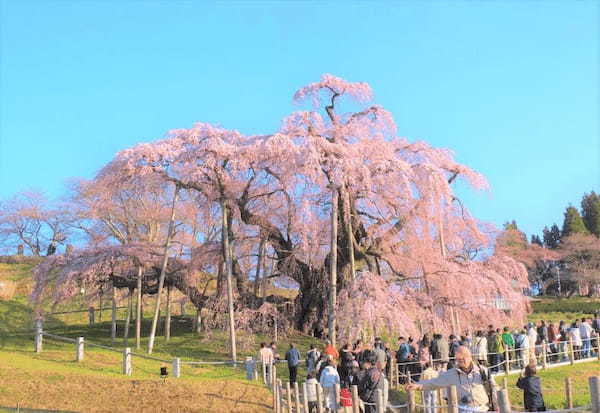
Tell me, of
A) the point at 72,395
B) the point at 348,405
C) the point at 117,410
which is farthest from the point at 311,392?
the point at 72,395

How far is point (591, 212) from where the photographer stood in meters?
67.5

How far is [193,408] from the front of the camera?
685 inches

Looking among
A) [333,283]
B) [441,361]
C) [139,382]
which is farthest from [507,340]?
[139,382]

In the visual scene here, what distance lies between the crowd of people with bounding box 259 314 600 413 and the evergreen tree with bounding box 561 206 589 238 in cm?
4351

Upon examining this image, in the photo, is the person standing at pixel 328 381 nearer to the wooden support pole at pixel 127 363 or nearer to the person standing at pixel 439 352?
the person standing at pixel 439 352

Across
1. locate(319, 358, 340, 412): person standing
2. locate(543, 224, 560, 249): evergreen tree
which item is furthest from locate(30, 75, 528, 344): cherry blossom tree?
locate(543, 224, 560, 249): evergreen tree

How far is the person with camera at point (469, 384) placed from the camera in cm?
728

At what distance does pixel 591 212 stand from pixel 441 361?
57308mm

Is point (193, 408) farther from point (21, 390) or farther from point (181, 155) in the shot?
point (181, 155)

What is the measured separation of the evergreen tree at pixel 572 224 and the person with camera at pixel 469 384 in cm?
6272

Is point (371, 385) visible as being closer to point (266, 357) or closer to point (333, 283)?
point (266, 357)

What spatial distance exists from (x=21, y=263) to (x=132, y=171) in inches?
1246

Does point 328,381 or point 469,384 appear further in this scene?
point 328,381

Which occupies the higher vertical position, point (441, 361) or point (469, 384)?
point (469, 384)
